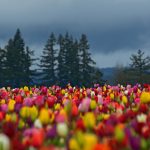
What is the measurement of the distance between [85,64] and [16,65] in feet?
47.6

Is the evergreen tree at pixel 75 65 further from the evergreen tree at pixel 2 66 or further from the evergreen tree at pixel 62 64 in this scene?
the evergreen tree at pixel 2 66

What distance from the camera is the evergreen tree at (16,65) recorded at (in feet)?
273

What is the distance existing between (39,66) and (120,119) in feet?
312

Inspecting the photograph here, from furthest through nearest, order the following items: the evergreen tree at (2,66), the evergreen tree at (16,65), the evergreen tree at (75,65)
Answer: the evergreen tree at (75,65)
the evergreen tree at (16,65)
the evergreen tree at (2,66)

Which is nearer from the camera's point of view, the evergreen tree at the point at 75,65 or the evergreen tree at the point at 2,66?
the evergreen tree at the point at 2,66

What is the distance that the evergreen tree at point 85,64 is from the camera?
8999 centimetres

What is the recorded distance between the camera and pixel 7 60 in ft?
276

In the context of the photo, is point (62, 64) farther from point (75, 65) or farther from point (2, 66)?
point (2, 66)

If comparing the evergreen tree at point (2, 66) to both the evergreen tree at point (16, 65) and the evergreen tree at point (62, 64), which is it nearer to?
the evergreen tree at point (16, 65)

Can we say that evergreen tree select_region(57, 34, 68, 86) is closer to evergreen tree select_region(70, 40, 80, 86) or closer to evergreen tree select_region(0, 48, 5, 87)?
evergreen tree select_region(70, 40, 80, 86)

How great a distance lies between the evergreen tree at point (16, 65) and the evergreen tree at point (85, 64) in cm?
1056

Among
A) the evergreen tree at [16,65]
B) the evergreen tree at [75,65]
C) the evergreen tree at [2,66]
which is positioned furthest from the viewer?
the evergreen tree at [75,65]

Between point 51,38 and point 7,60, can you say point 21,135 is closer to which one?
point 7,60

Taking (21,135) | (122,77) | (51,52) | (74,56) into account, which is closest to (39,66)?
(51,52)
